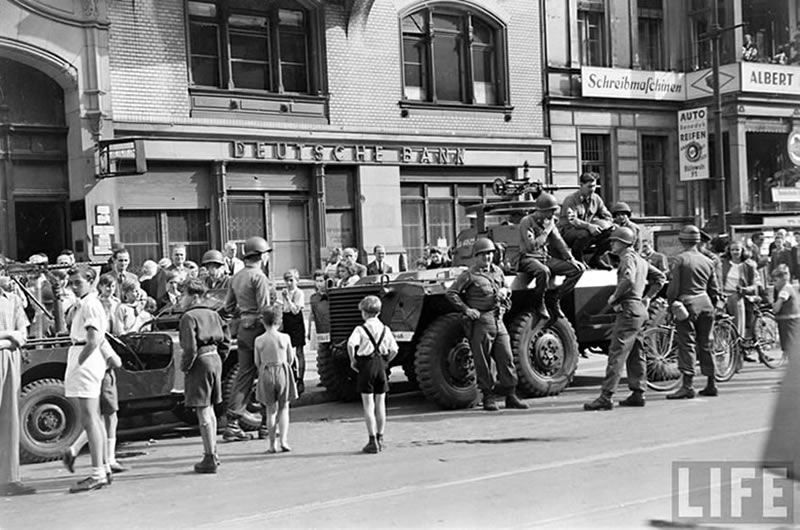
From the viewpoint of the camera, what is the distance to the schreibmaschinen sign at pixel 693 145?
72.4 ft

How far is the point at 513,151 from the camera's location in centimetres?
2372

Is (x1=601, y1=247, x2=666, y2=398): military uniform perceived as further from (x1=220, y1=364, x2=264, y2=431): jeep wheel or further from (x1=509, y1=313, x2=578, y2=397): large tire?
(x1=220, y1=364, x2=264, y2=431): jeep wheel

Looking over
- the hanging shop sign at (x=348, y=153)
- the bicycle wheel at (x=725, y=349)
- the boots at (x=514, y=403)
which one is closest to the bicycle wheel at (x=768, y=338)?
the bicycle wheel at (x=725, y=349)

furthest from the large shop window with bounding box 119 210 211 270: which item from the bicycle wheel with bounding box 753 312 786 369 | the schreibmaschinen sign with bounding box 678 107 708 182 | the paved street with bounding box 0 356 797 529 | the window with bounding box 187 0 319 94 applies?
the schreibmaschinen sign with bounding box 678 107 708 182

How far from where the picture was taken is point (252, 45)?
798 inches

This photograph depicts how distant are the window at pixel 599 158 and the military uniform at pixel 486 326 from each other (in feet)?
50.1

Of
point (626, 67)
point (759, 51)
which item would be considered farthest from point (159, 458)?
point (759, 51)

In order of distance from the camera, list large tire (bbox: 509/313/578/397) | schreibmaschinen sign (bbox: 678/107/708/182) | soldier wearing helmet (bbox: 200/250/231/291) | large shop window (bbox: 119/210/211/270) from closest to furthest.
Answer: soldier wearing helmet (bbox: 200/250/231/291) → large tire (bbox: 509/313/578/397) → large shop window (bbox: 119/210/211/270) → schreibmaschinen sign (bbox: 678/107/708/182)

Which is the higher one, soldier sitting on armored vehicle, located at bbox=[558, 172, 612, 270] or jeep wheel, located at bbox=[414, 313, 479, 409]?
soldier sitting on armored vehicle, located at bbox=[558, 172, 612, 270]

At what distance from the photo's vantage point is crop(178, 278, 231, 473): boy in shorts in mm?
8125

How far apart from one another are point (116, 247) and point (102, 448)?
281 inches

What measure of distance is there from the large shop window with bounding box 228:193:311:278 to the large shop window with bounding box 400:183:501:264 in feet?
8.55

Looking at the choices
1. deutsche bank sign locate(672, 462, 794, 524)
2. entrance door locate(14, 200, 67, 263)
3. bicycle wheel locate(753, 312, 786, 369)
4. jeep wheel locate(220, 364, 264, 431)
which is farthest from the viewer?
entrance door locate(14, 200, 67, 263)

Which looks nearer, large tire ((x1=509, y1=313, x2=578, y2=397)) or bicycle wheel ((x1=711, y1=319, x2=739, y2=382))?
large tire ((x1=509, y1=313, x2=578, y2=397))
